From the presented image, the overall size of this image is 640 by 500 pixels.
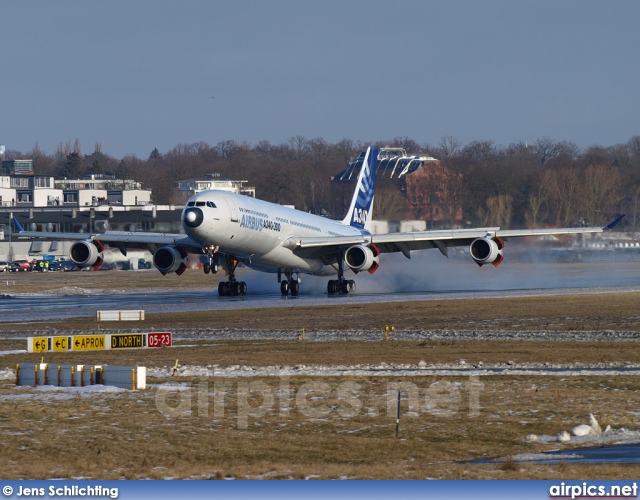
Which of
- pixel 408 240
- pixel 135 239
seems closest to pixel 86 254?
pixel 135 239

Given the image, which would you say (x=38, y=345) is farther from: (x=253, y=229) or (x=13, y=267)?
(x=13, y=267)

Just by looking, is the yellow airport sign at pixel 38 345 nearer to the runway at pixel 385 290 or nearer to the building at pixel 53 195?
the runway at pixel 385 290

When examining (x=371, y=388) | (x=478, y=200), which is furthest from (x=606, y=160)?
(x=371, y=388)

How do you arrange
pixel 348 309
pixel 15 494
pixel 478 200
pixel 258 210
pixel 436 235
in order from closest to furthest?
pixel 15 494 < pixel 348 309 < pixel 258 210 < pixel 436 235 < pixel 478 200

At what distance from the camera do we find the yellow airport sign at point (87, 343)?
33125 millimetres

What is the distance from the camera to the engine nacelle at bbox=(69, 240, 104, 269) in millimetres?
59156

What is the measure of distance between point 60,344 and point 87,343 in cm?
103

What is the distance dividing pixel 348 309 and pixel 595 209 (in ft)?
174

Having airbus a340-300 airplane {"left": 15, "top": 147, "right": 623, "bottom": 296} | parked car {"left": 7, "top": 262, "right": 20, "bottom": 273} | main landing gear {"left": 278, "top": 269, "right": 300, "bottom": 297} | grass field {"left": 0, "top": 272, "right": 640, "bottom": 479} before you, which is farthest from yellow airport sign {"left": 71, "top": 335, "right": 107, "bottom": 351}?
parked car {"left": 7, "top": 262, "right": 20, "bottom": 273}

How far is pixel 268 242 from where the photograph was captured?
56094mm

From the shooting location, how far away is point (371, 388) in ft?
77.2

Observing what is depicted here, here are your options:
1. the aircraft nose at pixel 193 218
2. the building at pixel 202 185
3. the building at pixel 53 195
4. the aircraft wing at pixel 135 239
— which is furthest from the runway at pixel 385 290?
the building at pixel 53 195

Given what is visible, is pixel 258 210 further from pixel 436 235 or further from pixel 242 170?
pixel 242 170

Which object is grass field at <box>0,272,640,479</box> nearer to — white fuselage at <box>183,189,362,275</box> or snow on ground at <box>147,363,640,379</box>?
snow on ground at <box>147,363,640,379</box>
